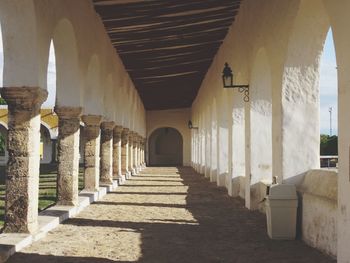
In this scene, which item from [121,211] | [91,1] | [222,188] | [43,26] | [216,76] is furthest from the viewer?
[216,76]

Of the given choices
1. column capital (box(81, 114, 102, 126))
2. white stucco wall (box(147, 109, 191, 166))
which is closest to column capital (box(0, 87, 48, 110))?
column capital (box(81, 114, 102, 126))

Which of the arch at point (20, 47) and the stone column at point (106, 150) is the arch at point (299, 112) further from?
the stone column at point (106, 150)

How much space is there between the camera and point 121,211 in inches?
345

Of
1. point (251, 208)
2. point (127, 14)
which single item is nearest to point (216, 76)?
point (127, 14)

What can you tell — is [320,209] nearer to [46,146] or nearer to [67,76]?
[67,76]

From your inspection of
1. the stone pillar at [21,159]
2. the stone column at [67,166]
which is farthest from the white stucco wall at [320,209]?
the stone column at [67,166]

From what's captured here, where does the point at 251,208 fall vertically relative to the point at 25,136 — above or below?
below

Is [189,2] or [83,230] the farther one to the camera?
[189,2]

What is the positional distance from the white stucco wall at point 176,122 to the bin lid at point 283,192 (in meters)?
25.8

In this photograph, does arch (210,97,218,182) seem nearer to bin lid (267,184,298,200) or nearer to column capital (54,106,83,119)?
column capital (54,106,83,119)

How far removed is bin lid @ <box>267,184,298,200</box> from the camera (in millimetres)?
6075

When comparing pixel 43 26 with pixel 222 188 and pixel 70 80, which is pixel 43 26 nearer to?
pixel 70 80

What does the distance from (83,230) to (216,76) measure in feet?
30.4

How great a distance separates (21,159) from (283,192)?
329 centimetres
